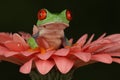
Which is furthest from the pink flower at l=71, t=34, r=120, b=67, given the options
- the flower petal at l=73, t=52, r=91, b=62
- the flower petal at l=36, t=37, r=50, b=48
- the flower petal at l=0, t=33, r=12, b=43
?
the flower petal at l=0, t=33, r=12, b=43

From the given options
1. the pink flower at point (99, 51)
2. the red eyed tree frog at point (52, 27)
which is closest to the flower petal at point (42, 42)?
the red eyed tree frog at point (52, 27)

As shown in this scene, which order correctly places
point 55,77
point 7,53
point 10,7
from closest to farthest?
point 7,53 → point 55,77 → point 10,7

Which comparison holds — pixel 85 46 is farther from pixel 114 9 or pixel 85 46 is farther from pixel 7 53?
pixel 114 9

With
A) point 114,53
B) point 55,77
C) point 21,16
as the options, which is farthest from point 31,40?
point 21,16

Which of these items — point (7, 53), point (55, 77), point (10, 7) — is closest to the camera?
point (7, 53)

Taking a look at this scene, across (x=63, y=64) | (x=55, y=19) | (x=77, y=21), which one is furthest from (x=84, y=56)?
(x=77, y=21)

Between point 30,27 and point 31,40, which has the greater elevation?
point 31,40

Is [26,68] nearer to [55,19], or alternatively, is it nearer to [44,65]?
[44,65]

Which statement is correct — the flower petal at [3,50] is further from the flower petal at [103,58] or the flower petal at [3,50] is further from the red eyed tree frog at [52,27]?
the flower petal at [103,58]
